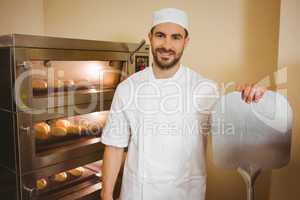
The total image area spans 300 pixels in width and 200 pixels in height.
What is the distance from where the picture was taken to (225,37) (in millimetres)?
1407

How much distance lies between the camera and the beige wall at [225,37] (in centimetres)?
130

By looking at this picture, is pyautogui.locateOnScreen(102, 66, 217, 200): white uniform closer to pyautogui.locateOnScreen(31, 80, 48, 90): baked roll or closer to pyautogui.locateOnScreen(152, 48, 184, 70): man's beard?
pyautogui.locateOnScreen(152, 48, 184, 70): man's beard

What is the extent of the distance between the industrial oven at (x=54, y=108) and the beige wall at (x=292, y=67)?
2.56 feet

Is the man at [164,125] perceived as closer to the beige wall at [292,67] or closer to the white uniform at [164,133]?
the white uniform at [164,133]

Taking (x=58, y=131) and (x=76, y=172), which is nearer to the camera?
(x=58, y=131)

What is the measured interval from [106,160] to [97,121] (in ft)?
1.18

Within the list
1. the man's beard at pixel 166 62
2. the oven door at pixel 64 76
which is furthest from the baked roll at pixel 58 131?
the man's beard at pixel 166 62

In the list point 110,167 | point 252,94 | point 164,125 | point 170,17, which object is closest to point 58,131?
point 110,167

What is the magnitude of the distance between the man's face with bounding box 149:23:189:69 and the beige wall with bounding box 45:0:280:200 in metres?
0.38

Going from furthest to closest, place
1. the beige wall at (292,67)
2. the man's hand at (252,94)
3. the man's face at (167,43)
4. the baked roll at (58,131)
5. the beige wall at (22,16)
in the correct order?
the beige wall at (22,16), the baked roll at (58,131), the man's face at (167,43), the beige wall at (292,67), the man's hand at (252,94)

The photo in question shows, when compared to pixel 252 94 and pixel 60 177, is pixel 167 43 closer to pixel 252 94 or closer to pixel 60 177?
pixel 252 94

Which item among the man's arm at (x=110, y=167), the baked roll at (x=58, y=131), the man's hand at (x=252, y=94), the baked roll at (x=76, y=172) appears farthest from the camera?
the baked roll at (x=76, y=172)

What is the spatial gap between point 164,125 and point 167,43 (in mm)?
353

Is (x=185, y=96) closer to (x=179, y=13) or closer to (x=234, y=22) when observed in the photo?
(x=179, y=13)
